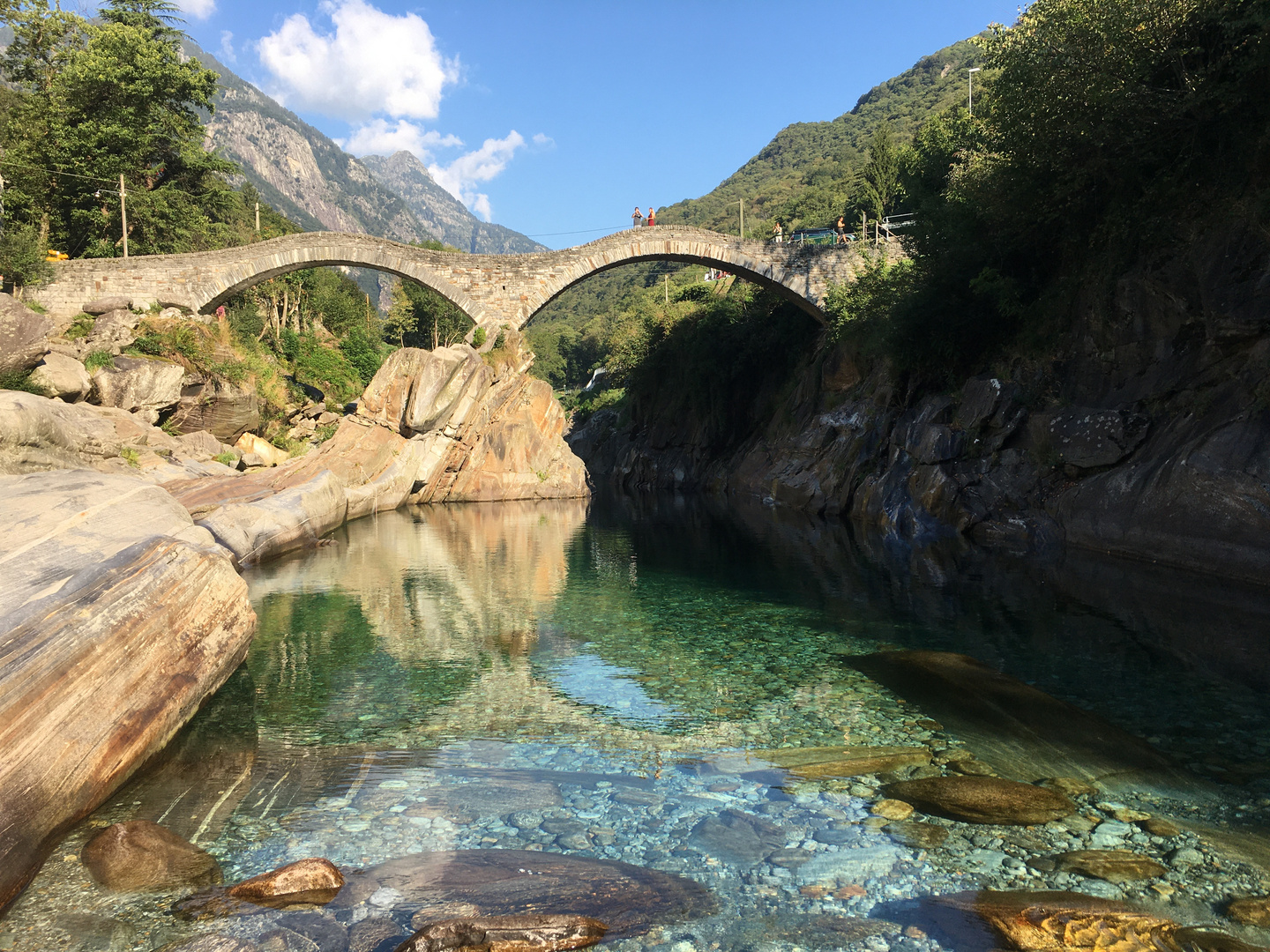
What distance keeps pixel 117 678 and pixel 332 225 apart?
200703mm

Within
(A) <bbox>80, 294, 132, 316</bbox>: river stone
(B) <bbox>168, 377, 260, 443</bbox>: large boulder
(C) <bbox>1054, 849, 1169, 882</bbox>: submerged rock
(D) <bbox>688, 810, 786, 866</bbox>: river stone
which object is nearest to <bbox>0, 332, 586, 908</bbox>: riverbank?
Result: (D) <bbox>688, 810, 786, 866</bbox>: river stone

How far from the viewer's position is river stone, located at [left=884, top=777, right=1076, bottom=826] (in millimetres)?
4301

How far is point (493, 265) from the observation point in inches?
1208

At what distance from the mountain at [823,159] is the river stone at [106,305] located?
4006cm

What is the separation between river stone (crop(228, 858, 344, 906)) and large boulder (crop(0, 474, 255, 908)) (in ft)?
3.30

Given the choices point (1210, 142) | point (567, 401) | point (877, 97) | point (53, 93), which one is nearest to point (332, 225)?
point (877, 97)

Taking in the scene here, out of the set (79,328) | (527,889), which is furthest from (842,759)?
(79,328)

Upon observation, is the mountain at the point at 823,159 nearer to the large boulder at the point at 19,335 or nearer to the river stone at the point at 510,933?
the large boulder at the point at 19,335

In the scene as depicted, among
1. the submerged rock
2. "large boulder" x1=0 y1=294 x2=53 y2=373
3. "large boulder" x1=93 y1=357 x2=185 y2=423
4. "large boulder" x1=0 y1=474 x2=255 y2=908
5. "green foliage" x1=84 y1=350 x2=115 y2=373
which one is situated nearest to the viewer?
A: the submerged rock

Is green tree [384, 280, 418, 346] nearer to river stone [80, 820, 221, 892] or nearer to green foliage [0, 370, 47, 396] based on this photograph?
green foliage [0, 370, 47, 396]

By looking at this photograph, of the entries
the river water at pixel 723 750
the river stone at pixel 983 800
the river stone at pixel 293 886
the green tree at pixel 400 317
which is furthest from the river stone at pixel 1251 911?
the green tree at pixel 400 317

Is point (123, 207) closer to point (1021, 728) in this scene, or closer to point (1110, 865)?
point (1021, 728)

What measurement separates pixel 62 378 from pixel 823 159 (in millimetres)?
80079

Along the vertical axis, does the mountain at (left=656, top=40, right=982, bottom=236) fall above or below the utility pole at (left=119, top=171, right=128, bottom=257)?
above
